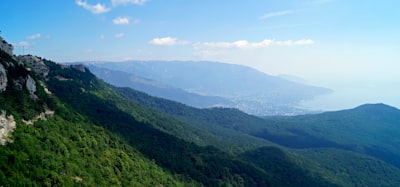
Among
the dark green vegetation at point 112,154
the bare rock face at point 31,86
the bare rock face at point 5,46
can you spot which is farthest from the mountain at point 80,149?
the bare rock face at point 5,46

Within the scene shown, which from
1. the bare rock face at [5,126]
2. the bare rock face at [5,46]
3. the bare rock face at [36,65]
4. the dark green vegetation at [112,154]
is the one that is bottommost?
the dark green vegetation at [112,154]

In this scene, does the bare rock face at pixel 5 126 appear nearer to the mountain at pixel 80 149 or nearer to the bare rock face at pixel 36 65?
the mountain at pixel 80 149

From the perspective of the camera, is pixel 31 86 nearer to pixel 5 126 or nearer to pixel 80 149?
pixel 80 149

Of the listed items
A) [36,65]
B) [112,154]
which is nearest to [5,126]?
[112,154]

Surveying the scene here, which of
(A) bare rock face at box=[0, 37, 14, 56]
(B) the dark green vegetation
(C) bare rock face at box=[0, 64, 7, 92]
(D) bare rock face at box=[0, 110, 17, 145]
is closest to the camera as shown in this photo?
(D) bare rock face at box=[0, 110, 17, 145]

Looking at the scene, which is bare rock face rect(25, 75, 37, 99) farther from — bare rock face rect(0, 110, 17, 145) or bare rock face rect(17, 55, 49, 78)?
bare rock face rect(17, 55, 49, 78)

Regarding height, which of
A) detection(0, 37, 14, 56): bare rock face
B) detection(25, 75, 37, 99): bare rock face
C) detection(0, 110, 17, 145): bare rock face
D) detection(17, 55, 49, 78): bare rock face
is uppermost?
detection(0, 37, 14, 56): bare rock face

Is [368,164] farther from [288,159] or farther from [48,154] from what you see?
[48,154]

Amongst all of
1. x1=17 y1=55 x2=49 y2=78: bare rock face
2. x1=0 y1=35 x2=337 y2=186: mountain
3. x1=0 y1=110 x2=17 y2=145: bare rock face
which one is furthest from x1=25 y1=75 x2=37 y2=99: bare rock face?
x1=17 y1=55 x2=49 y2=78: bare rock face
